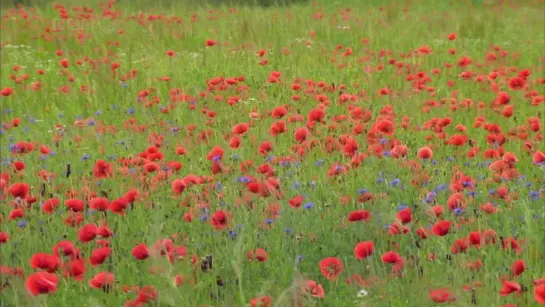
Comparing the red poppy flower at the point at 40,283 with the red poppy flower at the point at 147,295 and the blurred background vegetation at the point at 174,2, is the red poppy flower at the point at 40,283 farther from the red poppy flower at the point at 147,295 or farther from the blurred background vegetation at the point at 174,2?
the blurred background vegetation at the point at 174,2

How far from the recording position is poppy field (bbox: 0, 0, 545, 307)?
7.02ft

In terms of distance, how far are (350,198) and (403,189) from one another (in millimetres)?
275

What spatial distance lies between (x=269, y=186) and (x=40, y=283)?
965 millimetres

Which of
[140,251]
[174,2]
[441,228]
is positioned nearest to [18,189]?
[140,251]

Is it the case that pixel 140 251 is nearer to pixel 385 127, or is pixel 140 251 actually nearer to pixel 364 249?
pixel 364 249

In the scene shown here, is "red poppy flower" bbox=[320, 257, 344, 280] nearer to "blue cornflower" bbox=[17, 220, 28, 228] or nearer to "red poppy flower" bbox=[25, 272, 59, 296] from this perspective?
"red poppy flower" bbox=[25, 272, 59, 296]

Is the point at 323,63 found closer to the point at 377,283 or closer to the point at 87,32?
the point at 87,32

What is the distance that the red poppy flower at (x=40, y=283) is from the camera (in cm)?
175

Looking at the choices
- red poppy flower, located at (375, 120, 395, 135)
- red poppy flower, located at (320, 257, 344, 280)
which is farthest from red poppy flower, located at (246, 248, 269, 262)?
red poppy flower, located at (375, 120, 395, 135)

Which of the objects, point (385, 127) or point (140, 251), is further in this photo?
point (385, 127)

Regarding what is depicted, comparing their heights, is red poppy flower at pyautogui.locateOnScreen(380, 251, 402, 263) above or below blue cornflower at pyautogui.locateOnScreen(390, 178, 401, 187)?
above

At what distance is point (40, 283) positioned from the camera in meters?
1.76

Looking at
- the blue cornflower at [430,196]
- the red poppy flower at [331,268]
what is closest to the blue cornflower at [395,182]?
the blue cornflower at [430,196]

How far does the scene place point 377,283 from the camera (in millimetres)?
2135
